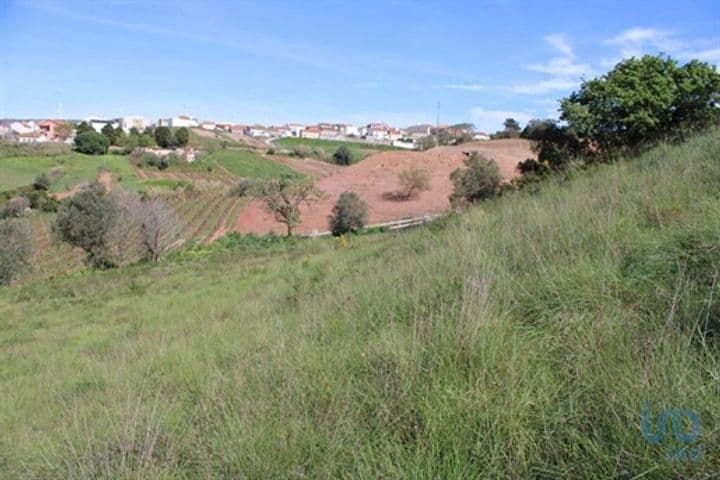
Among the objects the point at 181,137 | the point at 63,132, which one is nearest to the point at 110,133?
the point at 181,137

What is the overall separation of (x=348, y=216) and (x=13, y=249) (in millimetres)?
22192

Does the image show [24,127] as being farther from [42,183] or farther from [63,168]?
[42,183]

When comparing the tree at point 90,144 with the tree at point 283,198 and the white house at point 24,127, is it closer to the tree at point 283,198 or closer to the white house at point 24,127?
the tree at point 283,198

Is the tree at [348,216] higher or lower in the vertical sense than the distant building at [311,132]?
lower

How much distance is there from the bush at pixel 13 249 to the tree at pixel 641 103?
33.0 m

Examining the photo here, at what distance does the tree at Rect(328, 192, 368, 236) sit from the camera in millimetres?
35594

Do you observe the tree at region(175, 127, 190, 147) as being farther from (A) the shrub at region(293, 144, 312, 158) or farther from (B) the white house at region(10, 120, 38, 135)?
(B) the white house at region(10, 120, 38, 135)

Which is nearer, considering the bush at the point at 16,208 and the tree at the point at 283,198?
the tree at the point at 283,198

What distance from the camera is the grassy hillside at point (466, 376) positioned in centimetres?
190

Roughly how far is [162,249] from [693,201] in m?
34.5

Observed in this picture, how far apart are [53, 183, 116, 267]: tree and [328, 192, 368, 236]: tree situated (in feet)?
49.8

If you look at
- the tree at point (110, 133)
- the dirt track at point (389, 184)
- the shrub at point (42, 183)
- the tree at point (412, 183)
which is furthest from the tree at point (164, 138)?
the tree at point (412, 183)

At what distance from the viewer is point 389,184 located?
5634 cm

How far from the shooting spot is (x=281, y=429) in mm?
2244
